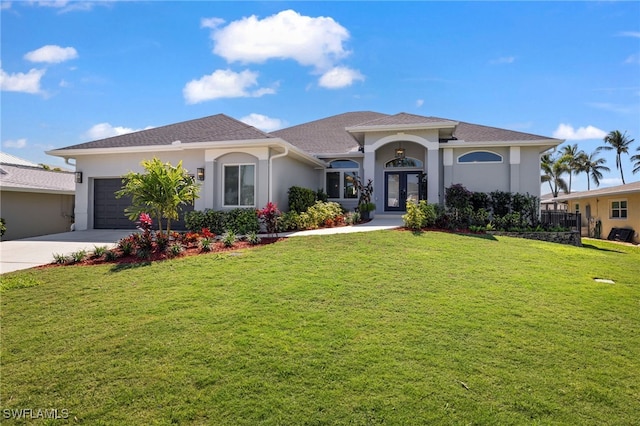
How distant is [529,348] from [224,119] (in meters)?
15.1

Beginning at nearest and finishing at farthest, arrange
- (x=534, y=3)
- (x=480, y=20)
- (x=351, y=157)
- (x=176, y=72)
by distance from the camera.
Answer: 1. (x=534, y=3)
2. (x=480, y=20)
3. (x=176, y=72)
4. (x=351, y=157)

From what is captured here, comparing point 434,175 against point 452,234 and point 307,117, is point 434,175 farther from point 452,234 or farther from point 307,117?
point 307,117

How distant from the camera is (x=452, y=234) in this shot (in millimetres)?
11242

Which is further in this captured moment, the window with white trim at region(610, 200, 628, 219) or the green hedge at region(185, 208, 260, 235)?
the window with white trim at region(610, 200, 628, 219)

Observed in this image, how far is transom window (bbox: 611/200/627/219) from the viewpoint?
65.6 feet


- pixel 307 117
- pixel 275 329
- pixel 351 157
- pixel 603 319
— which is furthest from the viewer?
pixel 307 117

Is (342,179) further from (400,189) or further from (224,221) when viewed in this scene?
(224,221)

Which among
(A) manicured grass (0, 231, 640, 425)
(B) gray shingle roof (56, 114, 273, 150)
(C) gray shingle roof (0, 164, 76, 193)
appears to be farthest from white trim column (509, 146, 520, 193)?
(C) gray shingle roof (0, 164, 76, 193)

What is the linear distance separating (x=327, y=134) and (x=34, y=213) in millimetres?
15453

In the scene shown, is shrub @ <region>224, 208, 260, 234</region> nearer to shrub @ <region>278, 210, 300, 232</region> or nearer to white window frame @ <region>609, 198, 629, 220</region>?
shrub @ <region>278, 210, 300, 232</region>

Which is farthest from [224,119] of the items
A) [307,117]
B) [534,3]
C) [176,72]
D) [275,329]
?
[275,329]

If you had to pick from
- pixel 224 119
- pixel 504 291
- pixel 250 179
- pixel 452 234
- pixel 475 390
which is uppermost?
pixel 224 119

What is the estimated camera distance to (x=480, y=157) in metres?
15.2

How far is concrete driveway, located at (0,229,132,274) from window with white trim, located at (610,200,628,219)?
1016 inches
